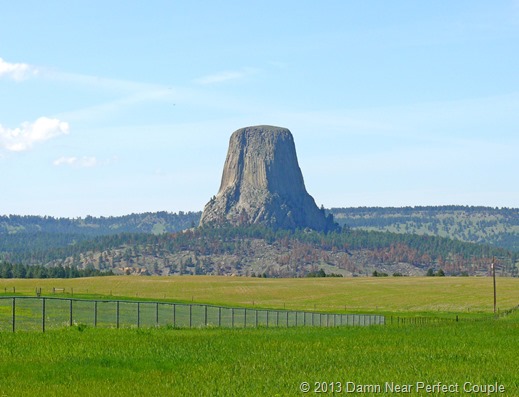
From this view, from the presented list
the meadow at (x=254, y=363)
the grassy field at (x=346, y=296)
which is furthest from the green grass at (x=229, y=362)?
the grassy field at (x=346, y=296)

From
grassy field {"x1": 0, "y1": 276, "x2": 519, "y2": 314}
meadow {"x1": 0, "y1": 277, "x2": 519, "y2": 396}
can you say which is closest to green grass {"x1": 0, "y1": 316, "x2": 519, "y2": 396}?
meadow {"x1": 0, "y1": 277, "x2": 519, "y2": 396}

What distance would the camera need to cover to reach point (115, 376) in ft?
83.5

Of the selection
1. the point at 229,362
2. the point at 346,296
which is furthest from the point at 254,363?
the point at 346,296

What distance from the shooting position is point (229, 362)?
1139 inches

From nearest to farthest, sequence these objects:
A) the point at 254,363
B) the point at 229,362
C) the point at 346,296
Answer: the point at 254,363
the point at 229,362
the point at 346,296

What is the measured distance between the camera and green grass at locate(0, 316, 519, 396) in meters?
23.2

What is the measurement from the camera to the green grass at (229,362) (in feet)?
76.3

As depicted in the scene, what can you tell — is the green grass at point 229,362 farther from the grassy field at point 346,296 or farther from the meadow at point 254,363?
the grassy field at point 346,296

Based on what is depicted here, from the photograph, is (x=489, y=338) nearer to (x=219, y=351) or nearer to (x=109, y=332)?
(x=219, y=351)

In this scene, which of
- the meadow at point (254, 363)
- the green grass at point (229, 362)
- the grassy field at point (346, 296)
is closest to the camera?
the meadow at point (254, 363)

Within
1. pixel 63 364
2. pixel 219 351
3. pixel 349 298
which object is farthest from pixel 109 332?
pixel 349 298

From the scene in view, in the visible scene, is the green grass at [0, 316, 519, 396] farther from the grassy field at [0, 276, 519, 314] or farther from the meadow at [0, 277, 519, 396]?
the grassy field at [0, 276, 519, 314]

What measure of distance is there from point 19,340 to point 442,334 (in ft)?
64.0

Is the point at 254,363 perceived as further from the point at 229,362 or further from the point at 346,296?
the point at 346,296
